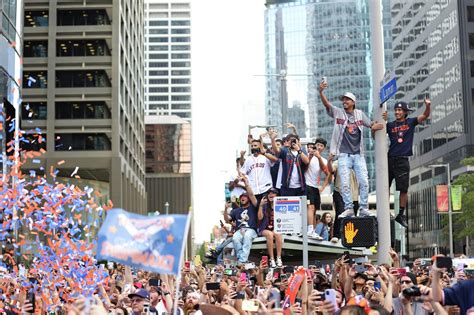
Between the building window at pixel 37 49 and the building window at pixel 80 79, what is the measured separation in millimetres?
1863

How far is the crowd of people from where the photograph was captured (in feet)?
22.3

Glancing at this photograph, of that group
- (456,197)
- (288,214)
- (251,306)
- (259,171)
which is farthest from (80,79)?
(251,306)

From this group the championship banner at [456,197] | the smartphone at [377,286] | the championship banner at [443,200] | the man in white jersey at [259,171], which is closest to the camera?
the smartphone at [377,286]

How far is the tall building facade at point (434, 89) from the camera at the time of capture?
7144 centimetres

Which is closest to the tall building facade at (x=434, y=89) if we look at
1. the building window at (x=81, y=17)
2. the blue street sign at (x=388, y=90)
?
the building window at (x=81, y=17)

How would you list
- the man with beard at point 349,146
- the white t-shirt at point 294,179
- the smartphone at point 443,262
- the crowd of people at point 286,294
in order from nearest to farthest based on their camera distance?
the smartphone at point 443,262
the crowd of people at point 286,294
the man with beard at point 349,146
the white t-shirt at point 294,179

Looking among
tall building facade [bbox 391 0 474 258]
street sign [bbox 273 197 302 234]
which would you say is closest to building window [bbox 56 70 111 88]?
tall building facade [bbox 391 0 474 258]

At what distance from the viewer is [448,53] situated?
7512 centimetres

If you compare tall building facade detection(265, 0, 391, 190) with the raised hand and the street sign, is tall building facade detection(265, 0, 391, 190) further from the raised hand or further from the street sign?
the raised hand

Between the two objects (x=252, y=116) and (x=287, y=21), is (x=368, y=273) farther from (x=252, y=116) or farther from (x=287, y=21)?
(x=252, y=116)

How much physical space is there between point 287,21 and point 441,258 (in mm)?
171954

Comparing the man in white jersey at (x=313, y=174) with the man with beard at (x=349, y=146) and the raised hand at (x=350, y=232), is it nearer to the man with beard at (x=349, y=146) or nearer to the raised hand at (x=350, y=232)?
the man with beard at (x=349, y=146)

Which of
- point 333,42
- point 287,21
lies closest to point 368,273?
point 333,42

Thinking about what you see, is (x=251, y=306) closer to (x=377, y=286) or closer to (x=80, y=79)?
(x=377, y=286)
